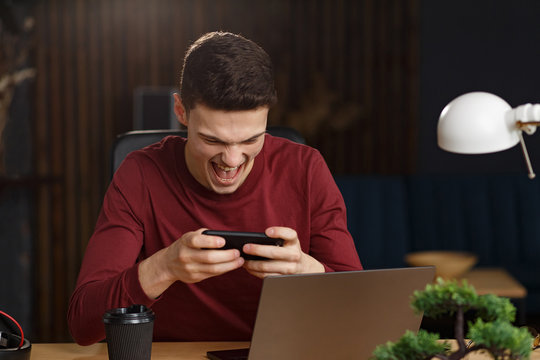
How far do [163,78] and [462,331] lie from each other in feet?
13.3

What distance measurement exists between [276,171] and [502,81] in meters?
3.38

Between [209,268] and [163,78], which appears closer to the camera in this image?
[209,268]

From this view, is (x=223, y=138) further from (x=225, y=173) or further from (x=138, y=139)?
(x=138, y=139)

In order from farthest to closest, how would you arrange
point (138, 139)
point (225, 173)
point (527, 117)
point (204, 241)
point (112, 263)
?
point (138, 139), point (225, 173), point (112, 263), point (204, 241), point (527, 117)

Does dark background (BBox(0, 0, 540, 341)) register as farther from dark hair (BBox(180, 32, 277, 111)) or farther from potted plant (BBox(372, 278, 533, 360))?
potted plant (BBox(372, 278, 533, 360))

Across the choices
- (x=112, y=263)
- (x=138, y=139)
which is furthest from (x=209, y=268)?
(x=138, y=139)

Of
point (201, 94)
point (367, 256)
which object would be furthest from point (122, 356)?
point (367, 256)

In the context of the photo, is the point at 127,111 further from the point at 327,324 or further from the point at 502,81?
the point at 327,324

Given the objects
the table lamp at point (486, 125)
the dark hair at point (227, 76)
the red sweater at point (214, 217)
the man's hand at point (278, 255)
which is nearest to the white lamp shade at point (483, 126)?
the table lamp at point (486, 125)

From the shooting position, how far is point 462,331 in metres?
0.82

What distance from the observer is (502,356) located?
771mm

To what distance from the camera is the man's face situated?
1388 mm

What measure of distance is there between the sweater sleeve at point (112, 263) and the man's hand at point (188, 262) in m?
0.02

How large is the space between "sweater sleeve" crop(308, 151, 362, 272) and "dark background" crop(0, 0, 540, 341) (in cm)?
307
